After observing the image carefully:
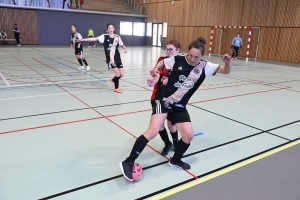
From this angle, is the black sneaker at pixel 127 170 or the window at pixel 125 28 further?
the window at pixel 125 28

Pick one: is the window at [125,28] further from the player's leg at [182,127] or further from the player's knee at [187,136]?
the player's knee at [187,136]

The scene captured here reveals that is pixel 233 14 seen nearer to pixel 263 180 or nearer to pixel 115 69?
pixel 115 69

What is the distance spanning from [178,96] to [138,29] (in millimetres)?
30155

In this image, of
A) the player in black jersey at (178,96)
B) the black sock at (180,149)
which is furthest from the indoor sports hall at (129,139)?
the player in black jersey at (178,96)

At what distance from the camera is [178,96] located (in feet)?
9.97

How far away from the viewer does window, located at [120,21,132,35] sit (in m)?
30.5

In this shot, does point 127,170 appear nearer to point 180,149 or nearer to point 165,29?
point 180,149

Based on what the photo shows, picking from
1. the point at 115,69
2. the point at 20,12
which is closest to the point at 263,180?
the point at 115,69

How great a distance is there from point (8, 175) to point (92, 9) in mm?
27492

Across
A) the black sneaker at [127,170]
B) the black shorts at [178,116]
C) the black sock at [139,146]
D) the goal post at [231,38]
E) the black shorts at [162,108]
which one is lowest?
the black sneaker at [127,170]

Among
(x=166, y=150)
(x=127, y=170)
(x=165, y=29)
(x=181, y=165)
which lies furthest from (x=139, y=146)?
(x=165, y=29)

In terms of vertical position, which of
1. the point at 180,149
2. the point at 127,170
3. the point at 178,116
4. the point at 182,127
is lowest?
the point at 127,170

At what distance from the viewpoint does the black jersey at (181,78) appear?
3016 mm

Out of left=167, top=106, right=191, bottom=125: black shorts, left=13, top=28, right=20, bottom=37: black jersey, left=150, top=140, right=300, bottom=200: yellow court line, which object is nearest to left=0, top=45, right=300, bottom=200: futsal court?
left=150, top=140, right=300, bottom=200: yellow court line
